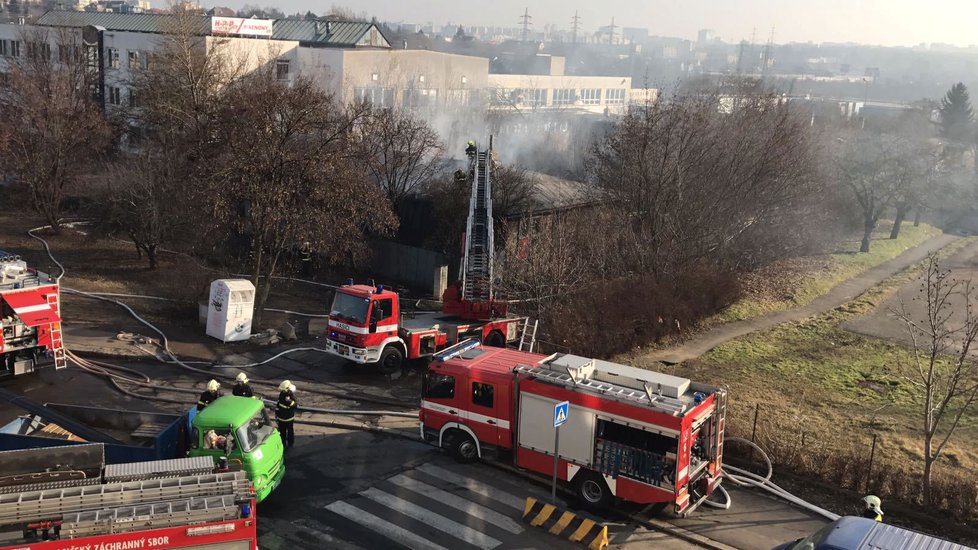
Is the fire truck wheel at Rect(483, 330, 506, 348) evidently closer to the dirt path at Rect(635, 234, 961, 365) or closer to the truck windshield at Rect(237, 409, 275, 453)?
the dirt path at Rect(635, 234, 961, 365)

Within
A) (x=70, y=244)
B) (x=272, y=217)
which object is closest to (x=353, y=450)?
(x=272, y=217)

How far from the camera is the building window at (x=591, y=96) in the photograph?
3812 inches

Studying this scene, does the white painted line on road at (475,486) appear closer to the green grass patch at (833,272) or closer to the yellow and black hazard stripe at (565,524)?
the yellow and black hazard stripe at (565,524)

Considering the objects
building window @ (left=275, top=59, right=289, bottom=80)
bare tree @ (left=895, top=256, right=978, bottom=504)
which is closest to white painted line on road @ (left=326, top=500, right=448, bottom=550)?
bare tree @ (left=895, top=256, right=978, bottom=504)

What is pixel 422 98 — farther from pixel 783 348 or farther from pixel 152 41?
pixel 783 348

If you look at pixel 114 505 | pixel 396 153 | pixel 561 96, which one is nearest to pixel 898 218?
pixel 396 153

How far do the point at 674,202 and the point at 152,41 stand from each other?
39857 millimetres

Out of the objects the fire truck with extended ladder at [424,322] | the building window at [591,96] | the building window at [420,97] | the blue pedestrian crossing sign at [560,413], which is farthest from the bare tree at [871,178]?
A: the building window at [591,96]

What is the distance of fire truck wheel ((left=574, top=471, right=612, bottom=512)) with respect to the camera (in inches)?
498

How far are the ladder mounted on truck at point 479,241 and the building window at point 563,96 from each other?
6681 cm

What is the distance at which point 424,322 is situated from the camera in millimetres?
20891

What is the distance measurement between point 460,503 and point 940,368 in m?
17.2

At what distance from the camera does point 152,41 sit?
2080 inches

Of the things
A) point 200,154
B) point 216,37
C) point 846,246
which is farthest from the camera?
point 216,37
